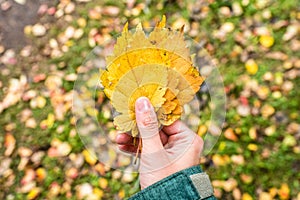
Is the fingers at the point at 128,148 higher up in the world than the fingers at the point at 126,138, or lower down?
lower down

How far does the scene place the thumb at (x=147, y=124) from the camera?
1551 millimetres

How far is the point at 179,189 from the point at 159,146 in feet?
0.61

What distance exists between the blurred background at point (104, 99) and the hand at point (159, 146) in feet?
0.79

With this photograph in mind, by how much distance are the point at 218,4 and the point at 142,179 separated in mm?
1307

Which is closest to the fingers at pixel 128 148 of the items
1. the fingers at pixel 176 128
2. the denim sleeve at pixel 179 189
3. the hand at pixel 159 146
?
the hand at pixel 159 146

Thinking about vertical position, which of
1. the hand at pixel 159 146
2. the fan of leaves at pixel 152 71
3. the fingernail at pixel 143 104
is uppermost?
the fan of leaves at pixel 152 71

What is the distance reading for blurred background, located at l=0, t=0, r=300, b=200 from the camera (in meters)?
2.32

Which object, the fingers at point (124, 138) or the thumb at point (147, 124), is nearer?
the thumb at point (147, 124)

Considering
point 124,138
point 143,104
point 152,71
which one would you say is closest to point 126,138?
point 124,138

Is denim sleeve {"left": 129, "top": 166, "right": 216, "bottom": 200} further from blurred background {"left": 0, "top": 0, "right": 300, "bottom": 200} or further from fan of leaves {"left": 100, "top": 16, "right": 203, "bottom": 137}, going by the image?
blurred background {"left": 0, "top": 0, "right": 300, "bottom": 200}

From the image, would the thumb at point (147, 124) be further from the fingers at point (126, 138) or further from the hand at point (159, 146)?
the fingers at point (126, 138)

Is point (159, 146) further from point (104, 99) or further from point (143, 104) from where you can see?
point (104, 99)

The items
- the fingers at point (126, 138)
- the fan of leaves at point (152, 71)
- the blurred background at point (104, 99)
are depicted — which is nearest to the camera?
the fan of leaves at point (152, 71)

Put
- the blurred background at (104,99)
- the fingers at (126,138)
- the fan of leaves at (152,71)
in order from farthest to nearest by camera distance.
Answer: the blurred background at (104,99) < the fingers at (126,138) < the fan of leaves at (152,71)
